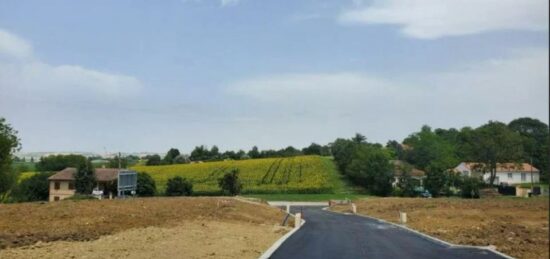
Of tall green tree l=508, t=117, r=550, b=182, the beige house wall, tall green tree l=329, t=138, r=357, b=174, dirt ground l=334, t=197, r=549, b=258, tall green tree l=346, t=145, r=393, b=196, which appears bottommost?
the beige house wall

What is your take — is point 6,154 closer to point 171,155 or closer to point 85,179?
point 85,179

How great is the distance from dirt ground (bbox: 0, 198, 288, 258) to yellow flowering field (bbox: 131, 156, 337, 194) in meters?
51.5

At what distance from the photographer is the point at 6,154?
57.5m

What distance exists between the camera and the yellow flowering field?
91250 mm

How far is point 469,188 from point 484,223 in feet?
159

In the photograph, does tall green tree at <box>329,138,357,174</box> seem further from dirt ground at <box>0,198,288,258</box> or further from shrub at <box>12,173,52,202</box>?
dirt ground at <box>0,198,288,258</box>

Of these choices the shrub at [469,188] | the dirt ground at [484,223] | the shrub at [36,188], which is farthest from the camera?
the shrub at [36,188]

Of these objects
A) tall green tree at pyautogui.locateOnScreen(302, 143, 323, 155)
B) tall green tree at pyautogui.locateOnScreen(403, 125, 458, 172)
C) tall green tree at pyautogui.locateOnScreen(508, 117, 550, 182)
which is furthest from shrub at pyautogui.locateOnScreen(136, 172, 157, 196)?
tall green tree at pyautogui.locateOnScreen(302, 143, 323, 155)

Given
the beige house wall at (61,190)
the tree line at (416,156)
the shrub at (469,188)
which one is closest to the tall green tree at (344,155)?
the tree line at (416,156)

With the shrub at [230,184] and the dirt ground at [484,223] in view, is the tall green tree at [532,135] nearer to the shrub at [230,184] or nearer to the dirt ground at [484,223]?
the shrub at [230,184]

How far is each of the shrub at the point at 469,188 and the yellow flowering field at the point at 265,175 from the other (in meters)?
20.4

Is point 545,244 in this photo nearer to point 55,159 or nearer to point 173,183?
point 173,183

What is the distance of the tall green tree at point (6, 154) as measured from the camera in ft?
186

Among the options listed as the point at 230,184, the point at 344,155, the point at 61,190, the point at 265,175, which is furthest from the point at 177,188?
the point at 344,155
